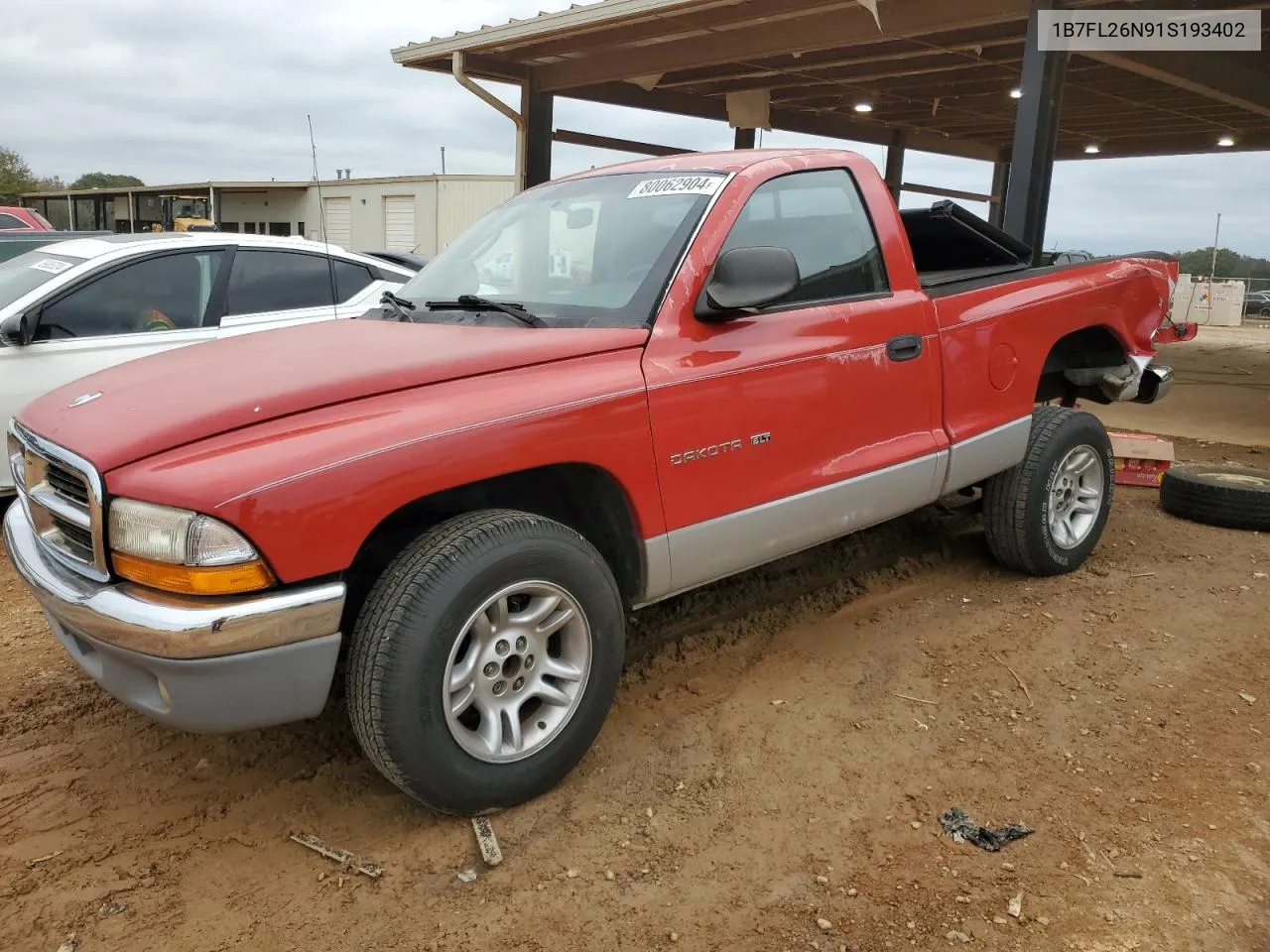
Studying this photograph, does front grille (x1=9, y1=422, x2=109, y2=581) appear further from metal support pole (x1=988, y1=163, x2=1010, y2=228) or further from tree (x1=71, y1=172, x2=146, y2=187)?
tree (x1=71, y1=172, x2=146, y2=187)

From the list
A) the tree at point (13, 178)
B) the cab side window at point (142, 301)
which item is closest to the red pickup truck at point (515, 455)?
the cab side window at point (142, 301)

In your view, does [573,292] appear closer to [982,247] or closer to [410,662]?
[410,662]

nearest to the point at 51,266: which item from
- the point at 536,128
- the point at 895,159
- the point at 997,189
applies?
the point at 536,128

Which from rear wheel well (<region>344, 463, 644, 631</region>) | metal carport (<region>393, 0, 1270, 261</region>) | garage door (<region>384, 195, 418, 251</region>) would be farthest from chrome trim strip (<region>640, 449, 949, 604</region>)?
garage door (<region>384, 195, 418, 251</region>)

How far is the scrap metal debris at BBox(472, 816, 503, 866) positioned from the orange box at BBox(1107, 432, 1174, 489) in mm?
5291

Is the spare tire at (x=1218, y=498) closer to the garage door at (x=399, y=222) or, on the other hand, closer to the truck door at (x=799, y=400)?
the truck door at (x=799, y=400)

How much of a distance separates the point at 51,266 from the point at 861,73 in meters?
8.72

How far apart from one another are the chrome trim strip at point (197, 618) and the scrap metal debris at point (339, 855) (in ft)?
2.17

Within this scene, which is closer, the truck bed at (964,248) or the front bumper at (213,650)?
the front bumper at (213,650)

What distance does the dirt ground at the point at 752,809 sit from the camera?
7.52 ft

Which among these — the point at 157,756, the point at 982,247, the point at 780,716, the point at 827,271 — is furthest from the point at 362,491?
the point at 982,247

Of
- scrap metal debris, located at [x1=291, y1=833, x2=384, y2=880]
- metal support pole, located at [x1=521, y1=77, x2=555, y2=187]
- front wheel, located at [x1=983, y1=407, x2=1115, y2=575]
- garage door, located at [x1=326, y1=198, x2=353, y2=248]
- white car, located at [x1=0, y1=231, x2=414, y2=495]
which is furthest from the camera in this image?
garage door, located at [x1=326, y1=198, x2=353, y2=248]

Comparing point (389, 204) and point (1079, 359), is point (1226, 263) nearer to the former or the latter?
point (389, 204)

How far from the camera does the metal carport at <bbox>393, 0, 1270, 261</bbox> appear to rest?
735 centimetres
